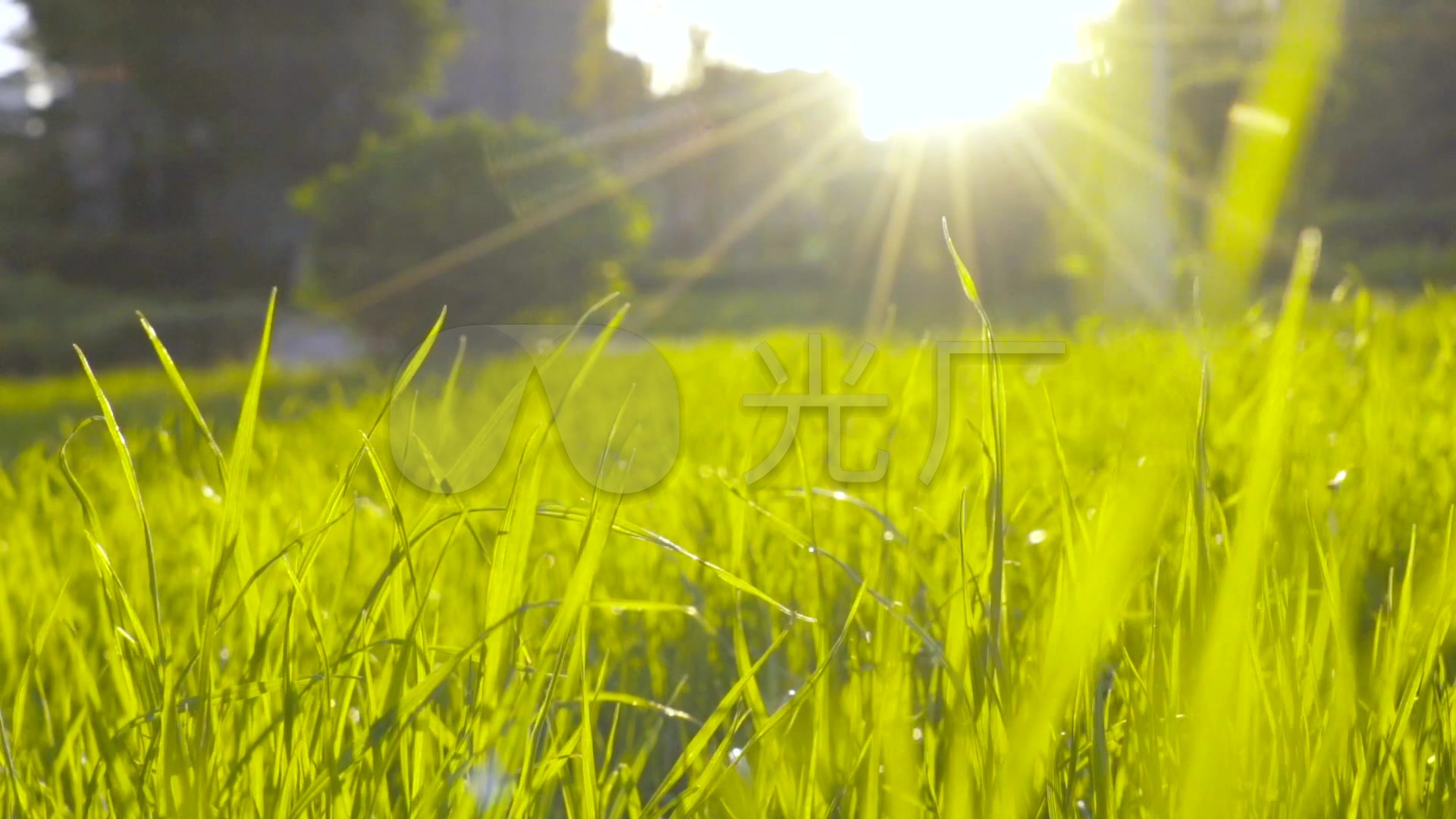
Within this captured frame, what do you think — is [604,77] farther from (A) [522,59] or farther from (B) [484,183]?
(B) [484,183]

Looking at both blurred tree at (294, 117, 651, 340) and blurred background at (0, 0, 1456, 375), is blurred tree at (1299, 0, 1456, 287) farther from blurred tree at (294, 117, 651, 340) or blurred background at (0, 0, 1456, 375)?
blurred tree at (294, 117, 651, 340)

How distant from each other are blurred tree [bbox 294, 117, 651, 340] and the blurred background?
0.07 ft

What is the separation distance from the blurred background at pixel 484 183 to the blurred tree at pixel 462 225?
0.02 metres

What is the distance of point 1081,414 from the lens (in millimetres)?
1801

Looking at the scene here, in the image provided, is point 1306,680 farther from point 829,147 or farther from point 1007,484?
point 829,147

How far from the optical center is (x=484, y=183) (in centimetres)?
Answer: 946

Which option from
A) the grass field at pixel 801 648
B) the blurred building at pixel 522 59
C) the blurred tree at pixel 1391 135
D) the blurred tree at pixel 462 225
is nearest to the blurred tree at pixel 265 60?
the blurred tree at pixel 462 225

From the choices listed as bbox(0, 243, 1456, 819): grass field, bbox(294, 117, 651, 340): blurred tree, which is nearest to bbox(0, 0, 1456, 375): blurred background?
bbox(294, 117, 651, 340): blurred tree

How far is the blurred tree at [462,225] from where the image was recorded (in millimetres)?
9320

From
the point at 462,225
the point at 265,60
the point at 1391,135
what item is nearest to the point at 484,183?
the point at 462,225

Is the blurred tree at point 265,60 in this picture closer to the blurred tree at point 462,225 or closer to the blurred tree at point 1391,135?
the blurred tree at point 462,225

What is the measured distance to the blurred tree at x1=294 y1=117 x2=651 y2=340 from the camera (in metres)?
9.32

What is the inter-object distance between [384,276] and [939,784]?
362 inches

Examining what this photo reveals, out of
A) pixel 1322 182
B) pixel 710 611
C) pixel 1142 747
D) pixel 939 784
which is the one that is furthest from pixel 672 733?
pixel 1322 182
